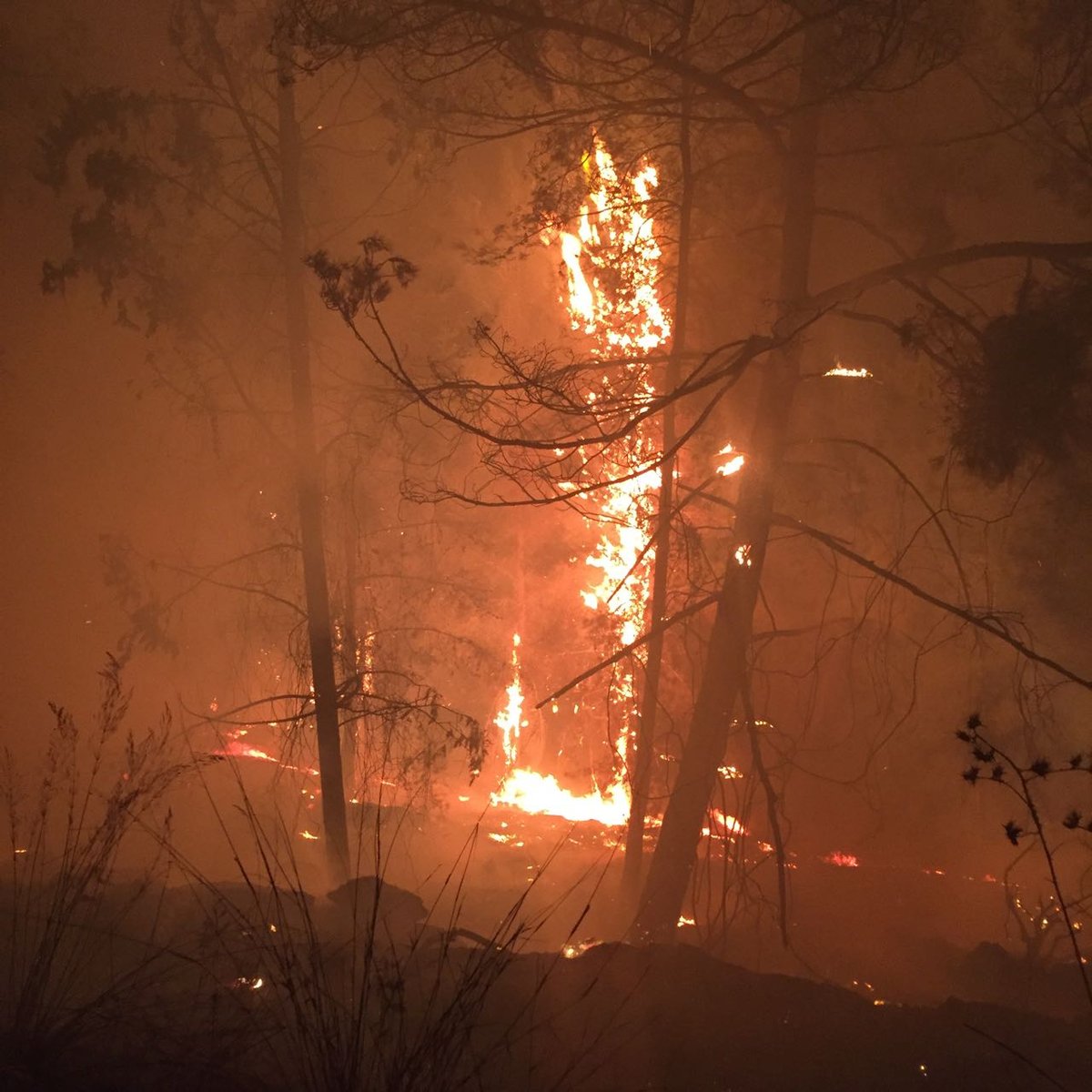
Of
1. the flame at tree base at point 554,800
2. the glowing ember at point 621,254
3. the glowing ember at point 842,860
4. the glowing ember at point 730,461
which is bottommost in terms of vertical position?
the glowing ember at point 842,860

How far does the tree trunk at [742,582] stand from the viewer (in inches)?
316

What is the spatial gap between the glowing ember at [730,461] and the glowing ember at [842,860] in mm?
5415

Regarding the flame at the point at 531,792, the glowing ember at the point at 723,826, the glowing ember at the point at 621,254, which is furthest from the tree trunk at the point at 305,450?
the flame at the point at 531,792

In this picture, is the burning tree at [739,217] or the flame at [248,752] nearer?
the burning tree at [739,217]

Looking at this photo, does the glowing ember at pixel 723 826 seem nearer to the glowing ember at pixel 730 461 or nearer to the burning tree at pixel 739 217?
the burning tree at pixel 739 217

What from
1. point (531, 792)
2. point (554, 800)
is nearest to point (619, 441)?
point (554, 800)

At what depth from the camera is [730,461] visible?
10.6 meters

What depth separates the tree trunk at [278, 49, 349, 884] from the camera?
33.4ft

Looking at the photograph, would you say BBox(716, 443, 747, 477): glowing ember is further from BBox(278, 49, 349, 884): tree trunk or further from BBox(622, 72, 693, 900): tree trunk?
BBox(278, 49, 349, 884): tree trunk

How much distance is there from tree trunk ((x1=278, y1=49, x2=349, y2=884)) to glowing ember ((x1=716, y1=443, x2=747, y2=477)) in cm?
427

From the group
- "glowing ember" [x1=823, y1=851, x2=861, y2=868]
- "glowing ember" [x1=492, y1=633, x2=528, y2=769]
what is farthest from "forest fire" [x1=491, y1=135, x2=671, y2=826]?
"glowing ember" [x1=823, y1=851, x2=861, y2=868]

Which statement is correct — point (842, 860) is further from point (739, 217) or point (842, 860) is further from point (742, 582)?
point (739, 217)

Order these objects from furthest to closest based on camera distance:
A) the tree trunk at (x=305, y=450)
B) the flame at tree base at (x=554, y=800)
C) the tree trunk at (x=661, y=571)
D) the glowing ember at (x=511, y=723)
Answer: the glowing ember at (x=511, y=723) < the flame at tree base at (x=554, y=800) < the tree trunk at (x=305, y=450) < the tree trunk at (x=661, y=571)

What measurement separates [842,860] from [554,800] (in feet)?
15.2
